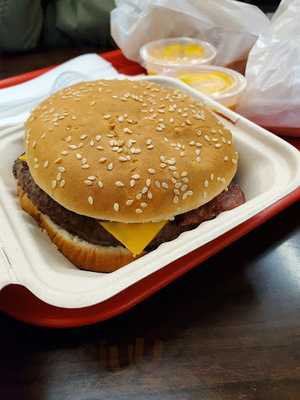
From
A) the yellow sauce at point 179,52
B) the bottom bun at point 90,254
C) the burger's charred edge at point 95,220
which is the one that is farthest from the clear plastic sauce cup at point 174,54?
the bottom bun at point 90,254

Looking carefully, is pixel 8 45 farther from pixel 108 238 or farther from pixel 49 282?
pixel 49 282

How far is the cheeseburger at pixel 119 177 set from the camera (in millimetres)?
872

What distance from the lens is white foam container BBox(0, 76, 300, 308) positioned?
0.71 meters

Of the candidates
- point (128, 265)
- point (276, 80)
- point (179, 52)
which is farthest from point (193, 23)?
point (128, 265)

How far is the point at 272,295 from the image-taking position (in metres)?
0.89

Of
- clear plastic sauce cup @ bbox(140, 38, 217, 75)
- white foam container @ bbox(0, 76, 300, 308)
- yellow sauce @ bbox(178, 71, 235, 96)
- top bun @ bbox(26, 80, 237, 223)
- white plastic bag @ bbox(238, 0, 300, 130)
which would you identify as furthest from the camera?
clear plastic sauce cup @ bbox(140, 38, 217, 75)

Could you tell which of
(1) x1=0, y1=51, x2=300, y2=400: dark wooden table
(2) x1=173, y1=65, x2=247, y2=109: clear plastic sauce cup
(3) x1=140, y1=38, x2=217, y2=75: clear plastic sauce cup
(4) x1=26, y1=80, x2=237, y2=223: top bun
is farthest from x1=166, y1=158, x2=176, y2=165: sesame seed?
(3) x1=140, y1=38, x2=217, y2=75: clear plastic sauce cup

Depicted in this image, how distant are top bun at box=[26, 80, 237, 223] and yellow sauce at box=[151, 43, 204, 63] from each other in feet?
2.29

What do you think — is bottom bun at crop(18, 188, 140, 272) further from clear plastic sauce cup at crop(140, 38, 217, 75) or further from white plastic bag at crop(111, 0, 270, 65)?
white plastic bag at crop(111, 0, 270, 65)

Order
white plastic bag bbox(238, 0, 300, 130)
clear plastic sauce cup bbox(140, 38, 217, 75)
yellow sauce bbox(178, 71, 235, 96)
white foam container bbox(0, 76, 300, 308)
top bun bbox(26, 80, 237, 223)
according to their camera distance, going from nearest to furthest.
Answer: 1. white foam container bbox(0, 76, 300, 308)
2. top bun bbox(26, 80, 237, 223)
3. white plastic bag bbox(238, 0, 300, 130)
4. yellow sauce bbox(178, 71, 235, 96)
5. clear plastic sauce cup bbox(140, 38, 217, 75)

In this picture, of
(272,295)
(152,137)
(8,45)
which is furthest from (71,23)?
(272,295)

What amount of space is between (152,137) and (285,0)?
91cm

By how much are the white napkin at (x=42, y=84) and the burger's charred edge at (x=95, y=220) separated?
0.47m

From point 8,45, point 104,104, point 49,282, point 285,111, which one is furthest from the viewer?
point 8,45
